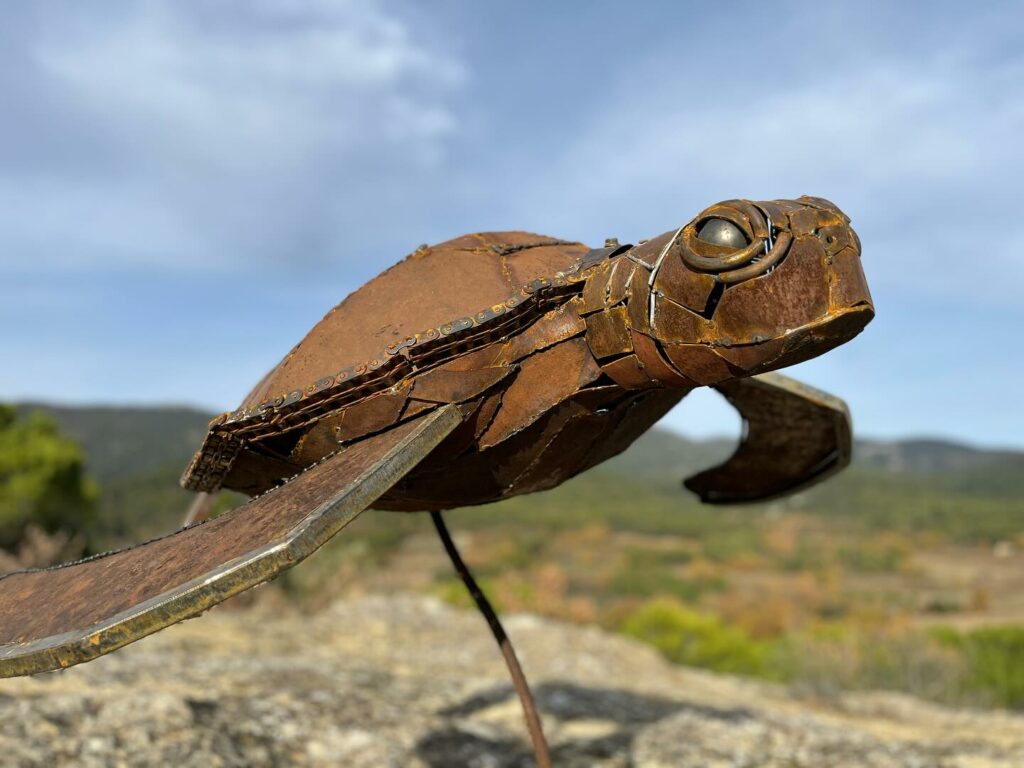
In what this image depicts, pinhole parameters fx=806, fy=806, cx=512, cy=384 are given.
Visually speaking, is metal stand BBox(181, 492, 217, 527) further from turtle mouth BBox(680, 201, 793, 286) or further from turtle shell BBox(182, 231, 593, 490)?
turtle mouth BBox(680, 201, 793, 286)

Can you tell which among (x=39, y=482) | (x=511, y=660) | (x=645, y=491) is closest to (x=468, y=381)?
(x=511, y=660)

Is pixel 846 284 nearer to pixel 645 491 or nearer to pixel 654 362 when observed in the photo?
pixel 654 362

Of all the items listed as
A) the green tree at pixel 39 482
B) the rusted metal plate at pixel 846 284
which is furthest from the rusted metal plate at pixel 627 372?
the green tree at pixel 39 482

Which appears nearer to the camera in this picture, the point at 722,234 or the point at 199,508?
the point at 722,234

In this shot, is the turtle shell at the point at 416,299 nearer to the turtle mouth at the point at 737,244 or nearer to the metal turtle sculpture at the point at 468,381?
the metal turtle sculpture at the point at 468,381

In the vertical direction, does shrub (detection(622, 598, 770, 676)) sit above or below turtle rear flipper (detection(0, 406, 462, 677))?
below

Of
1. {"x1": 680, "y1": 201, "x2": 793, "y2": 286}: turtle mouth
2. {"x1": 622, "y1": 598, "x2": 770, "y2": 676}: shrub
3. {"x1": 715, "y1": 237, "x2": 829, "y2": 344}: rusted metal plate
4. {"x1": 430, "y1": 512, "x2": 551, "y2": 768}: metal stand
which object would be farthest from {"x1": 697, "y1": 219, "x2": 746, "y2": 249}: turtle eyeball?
{"x1": 622, "y1": 598, "x2": 770, "y2": 676}: shrub

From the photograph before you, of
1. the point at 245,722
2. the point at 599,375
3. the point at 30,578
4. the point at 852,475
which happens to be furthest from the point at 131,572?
the point at 852,475
